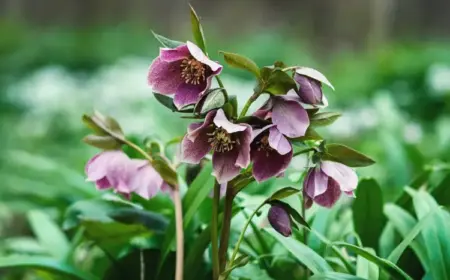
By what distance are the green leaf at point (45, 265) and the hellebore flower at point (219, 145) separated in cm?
32

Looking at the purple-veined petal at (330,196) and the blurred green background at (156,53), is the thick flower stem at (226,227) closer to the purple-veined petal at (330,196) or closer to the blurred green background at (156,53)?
the purple-veined petal at (330,196)

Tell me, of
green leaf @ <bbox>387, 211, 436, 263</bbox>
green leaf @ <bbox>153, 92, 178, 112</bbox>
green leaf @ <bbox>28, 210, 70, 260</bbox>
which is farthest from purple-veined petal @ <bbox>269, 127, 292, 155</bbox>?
green leaf @ <bbox>28, 210, 70, 260</bbox>

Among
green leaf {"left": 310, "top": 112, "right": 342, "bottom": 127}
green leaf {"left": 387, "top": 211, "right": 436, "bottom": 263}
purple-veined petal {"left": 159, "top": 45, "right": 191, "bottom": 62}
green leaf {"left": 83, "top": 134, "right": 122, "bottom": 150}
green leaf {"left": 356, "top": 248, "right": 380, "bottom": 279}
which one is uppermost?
purple-veined petal {"left": 159, "top": 45, "right": 191, "bottom": 62}

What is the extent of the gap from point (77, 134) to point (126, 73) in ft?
1.12

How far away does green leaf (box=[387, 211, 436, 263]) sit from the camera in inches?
28.7

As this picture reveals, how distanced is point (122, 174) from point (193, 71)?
0.16 m

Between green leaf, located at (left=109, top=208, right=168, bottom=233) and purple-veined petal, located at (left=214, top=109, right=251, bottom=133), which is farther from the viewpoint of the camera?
green leaf, located at (left=109, top=208, right=168, bottom=233)

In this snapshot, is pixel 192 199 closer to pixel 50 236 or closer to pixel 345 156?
pixel 345 156

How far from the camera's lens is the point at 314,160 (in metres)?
0.62

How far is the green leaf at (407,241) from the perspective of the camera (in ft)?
2.39

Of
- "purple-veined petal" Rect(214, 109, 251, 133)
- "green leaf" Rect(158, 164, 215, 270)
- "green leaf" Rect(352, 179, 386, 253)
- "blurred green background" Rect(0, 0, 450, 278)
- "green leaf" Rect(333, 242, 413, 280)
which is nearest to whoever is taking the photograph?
"purple-veined petal" Rect(214, 109, 251, 133)

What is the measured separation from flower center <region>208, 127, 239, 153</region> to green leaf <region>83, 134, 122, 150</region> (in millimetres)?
158

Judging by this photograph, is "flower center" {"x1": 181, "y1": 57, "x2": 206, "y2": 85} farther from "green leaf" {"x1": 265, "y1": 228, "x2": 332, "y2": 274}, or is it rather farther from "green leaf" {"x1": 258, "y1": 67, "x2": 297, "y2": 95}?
"green leaf" {"x1": 265, "y1": 228, "x2": 332, "y2": 274}

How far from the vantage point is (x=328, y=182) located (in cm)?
62
